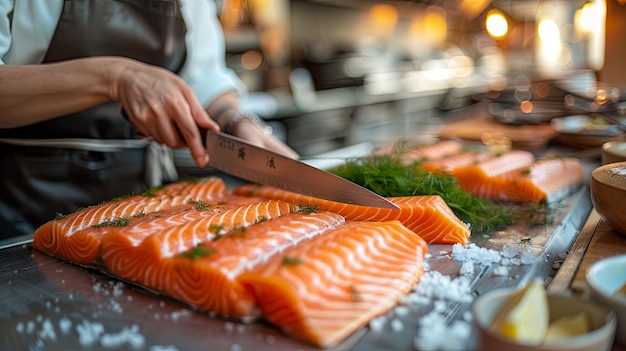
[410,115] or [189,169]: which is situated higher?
[189,169]

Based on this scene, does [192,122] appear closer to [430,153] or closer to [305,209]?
[305,209]

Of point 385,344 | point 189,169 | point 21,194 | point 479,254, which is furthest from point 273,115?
point 385,344

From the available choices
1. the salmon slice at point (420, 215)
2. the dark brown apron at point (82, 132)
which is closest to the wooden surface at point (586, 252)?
the salmon slice at point (420, 215)

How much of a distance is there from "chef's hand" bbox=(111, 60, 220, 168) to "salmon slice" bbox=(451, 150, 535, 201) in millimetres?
1090

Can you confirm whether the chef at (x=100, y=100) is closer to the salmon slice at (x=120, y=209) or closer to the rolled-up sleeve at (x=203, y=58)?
the rolled-up sleeve at (x=203, y=58)

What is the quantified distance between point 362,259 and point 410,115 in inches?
281

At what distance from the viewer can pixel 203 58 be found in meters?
2.84

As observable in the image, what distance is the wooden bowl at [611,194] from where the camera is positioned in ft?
5.07

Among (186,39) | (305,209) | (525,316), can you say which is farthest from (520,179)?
(186,39)

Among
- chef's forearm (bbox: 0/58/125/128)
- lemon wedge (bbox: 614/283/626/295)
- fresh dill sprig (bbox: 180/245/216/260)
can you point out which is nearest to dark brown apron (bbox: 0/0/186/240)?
chef's forearm (bbox: 0/58/125/128)

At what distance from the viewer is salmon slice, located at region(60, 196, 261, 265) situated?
63.4 inches

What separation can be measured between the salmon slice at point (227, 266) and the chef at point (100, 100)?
2.37ft

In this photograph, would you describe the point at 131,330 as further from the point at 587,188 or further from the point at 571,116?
the point at 571,116

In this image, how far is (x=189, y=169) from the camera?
3.13m
